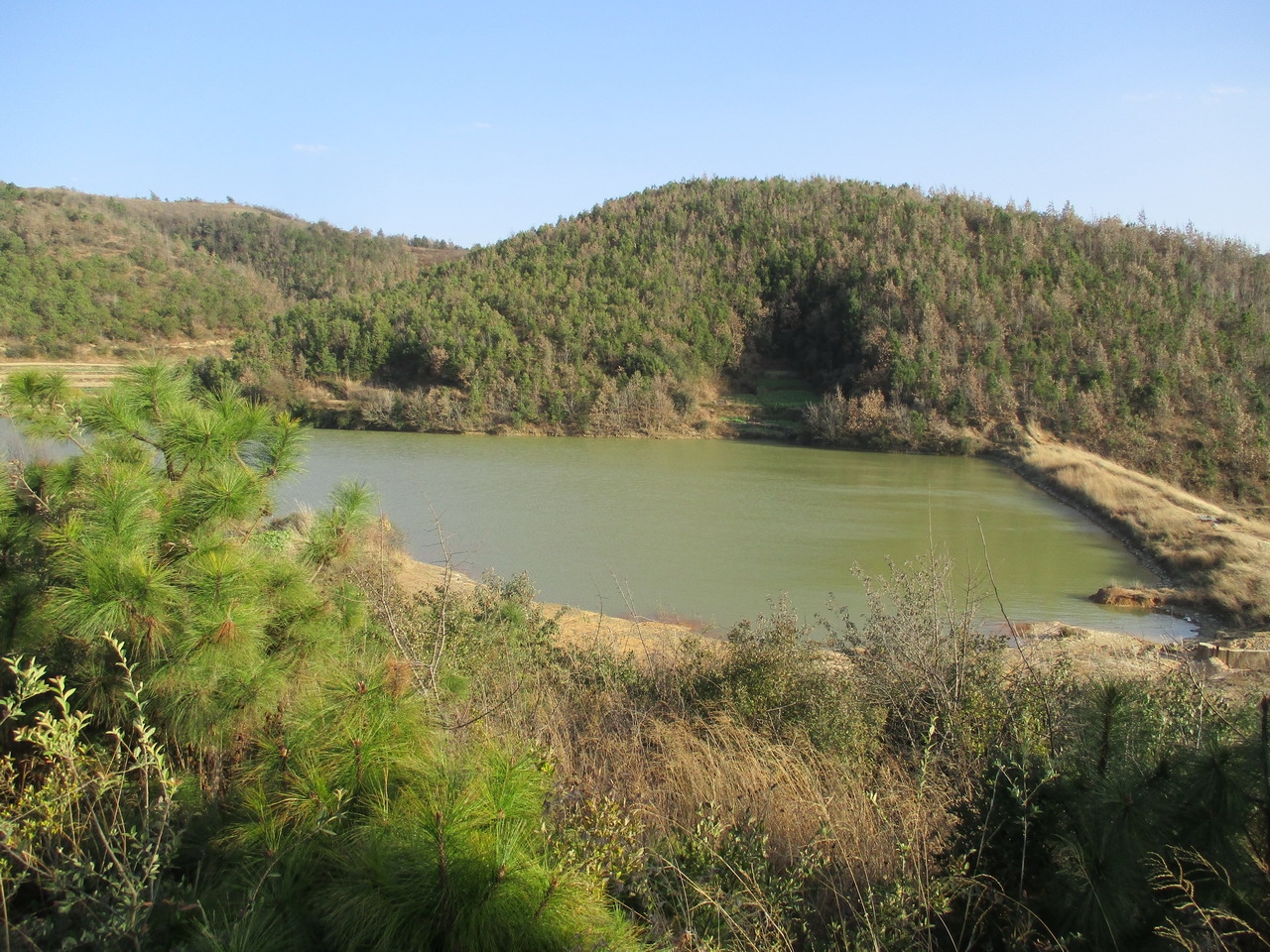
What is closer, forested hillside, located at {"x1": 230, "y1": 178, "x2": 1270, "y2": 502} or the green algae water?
the green algae water

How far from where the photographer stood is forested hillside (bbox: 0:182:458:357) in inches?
1730

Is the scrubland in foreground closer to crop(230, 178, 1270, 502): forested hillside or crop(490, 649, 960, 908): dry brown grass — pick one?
crop(490, 649, 960, 908): dry brown grass

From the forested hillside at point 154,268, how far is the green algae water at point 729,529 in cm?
2417

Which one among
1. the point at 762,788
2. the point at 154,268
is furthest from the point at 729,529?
the point at 154,268

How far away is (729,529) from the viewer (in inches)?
668

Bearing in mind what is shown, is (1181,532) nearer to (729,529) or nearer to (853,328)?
(729,529)

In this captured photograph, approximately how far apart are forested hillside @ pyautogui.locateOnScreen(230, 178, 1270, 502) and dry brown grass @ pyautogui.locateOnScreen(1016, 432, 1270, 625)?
680 centimetres

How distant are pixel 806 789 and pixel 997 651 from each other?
7.65ft

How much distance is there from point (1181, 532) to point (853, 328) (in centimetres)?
2812

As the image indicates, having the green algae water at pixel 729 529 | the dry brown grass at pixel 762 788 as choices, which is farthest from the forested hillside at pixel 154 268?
the dry brown grass at pixel 762 788

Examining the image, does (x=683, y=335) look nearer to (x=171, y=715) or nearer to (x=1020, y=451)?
(x=1020, y=451)

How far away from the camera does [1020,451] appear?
31062 mm

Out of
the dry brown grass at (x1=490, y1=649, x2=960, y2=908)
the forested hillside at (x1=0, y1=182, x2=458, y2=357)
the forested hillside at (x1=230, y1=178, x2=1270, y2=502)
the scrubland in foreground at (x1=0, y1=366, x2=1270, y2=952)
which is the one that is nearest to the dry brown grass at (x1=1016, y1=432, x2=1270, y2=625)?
the forested hillside at (x1=230, y1=178, x2=1270, y2=502)

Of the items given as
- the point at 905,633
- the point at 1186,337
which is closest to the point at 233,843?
the point at 905,633
